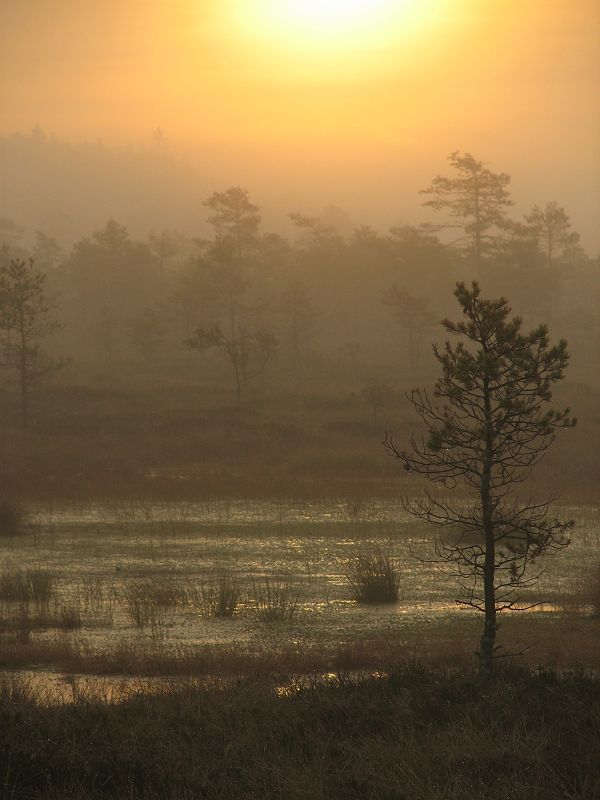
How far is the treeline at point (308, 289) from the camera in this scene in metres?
80.0

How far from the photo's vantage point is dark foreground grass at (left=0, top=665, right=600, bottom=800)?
26.2 ft

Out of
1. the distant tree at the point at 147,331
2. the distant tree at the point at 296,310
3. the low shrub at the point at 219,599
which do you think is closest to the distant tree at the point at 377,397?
the distant tree at the point at 296,310

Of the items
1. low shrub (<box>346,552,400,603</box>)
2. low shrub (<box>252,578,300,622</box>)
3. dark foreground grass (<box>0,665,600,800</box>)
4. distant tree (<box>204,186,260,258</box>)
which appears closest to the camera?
dark foreground grass (<box>0,665,600,800</box>)

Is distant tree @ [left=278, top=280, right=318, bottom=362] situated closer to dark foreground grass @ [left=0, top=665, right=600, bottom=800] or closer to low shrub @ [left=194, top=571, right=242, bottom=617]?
low shrub @ [left=194, top=571, right=242, bottom=617]

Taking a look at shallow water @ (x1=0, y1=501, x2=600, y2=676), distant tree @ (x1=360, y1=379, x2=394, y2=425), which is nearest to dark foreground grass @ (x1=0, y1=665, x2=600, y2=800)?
shallow water @ (x1=0, y1=501, x2=600, y2=676)

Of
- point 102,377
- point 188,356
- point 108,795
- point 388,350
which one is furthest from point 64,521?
point 388,350

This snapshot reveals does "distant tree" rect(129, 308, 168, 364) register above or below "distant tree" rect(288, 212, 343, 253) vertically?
below

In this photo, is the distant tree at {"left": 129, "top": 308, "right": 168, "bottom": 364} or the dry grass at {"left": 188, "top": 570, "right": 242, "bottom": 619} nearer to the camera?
the dry grass at {"left": 188, "top": 570, "right": 242, "bottom": 619}

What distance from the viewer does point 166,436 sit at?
5100 centimetres

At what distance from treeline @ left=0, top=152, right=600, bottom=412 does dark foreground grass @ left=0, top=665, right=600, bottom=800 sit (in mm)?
64389

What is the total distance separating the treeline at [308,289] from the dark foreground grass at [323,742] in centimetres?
6439

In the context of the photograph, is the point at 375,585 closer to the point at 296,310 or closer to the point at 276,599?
the point at 276,599

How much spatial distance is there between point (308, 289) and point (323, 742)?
235ft

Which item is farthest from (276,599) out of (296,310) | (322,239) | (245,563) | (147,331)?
(322,239)
